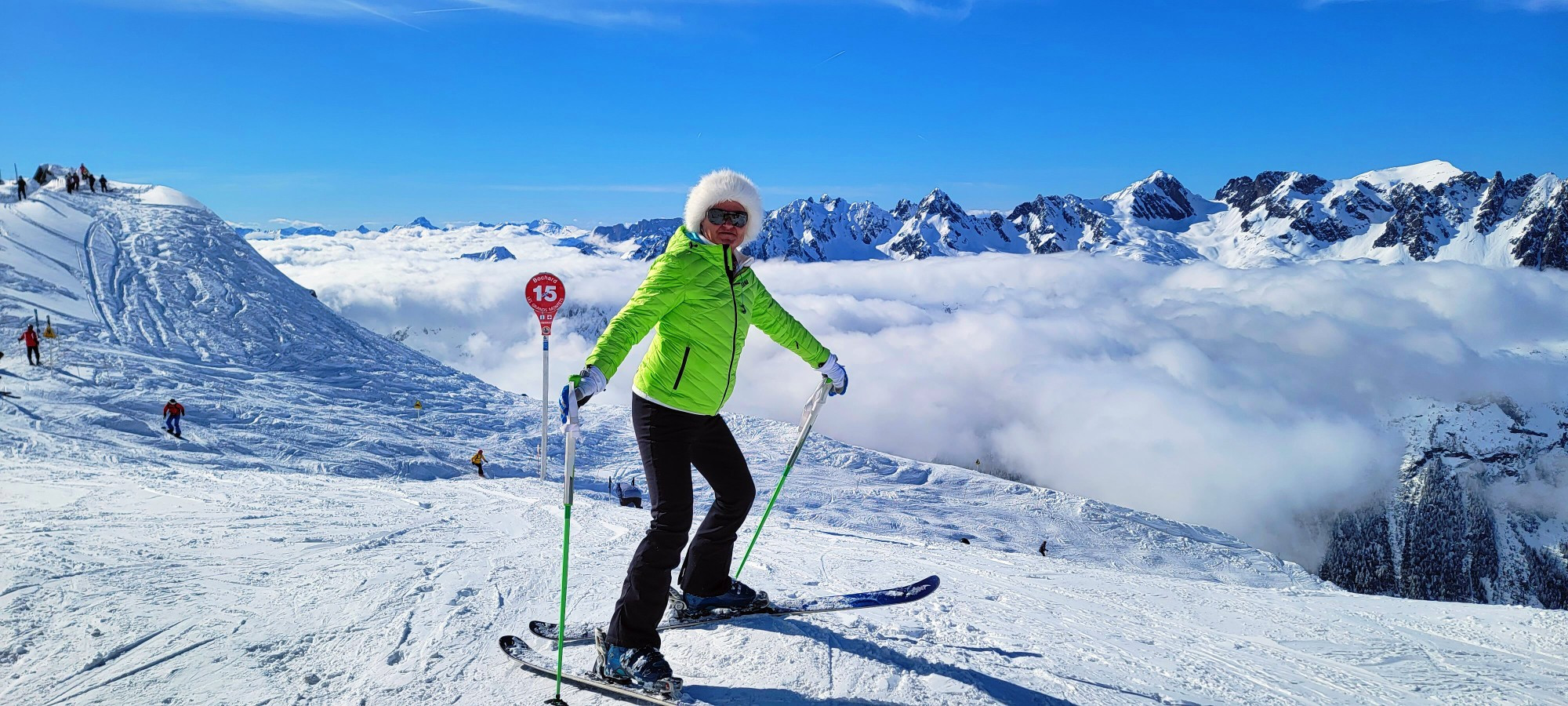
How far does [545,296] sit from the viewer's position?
1375 centimetres

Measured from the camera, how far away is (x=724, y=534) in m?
4.51

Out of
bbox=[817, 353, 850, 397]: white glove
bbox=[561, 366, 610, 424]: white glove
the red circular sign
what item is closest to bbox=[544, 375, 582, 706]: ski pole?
bbox=[561, 366, 610, 424]: white glove

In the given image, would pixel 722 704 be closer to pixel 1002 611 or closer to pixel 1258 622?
pixel 1002 611

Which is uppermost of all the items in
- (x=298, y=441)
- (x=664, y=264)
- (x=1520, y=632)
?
(x=664, y=264)

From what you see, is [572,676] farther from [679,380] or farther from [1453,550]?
[1453,550]

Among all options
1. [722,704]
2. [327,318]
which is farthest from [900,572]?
[327,318]

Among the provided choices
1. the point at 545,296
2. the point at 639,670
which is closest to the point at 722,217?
the point at 639,670

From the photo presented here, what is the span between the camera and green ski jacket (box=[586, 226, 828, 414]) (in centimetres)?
375

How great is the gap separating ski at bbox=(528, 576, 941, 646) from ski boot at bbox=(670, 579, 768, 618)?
2 centimetres

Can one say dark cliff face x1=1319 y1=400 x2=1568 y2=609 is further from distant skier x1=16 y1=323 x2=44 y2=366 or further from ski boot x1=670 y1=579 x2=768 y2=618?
distant skier x1=16 y1=323 x2=44 y2=366

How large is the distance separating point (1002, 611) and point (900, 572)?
72.7 inches

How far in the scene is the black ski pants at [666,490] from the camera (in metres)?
3.76

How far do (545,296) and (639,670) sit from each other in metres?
11.1

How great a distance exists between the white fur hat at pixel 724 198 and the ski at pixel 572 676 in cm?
239
